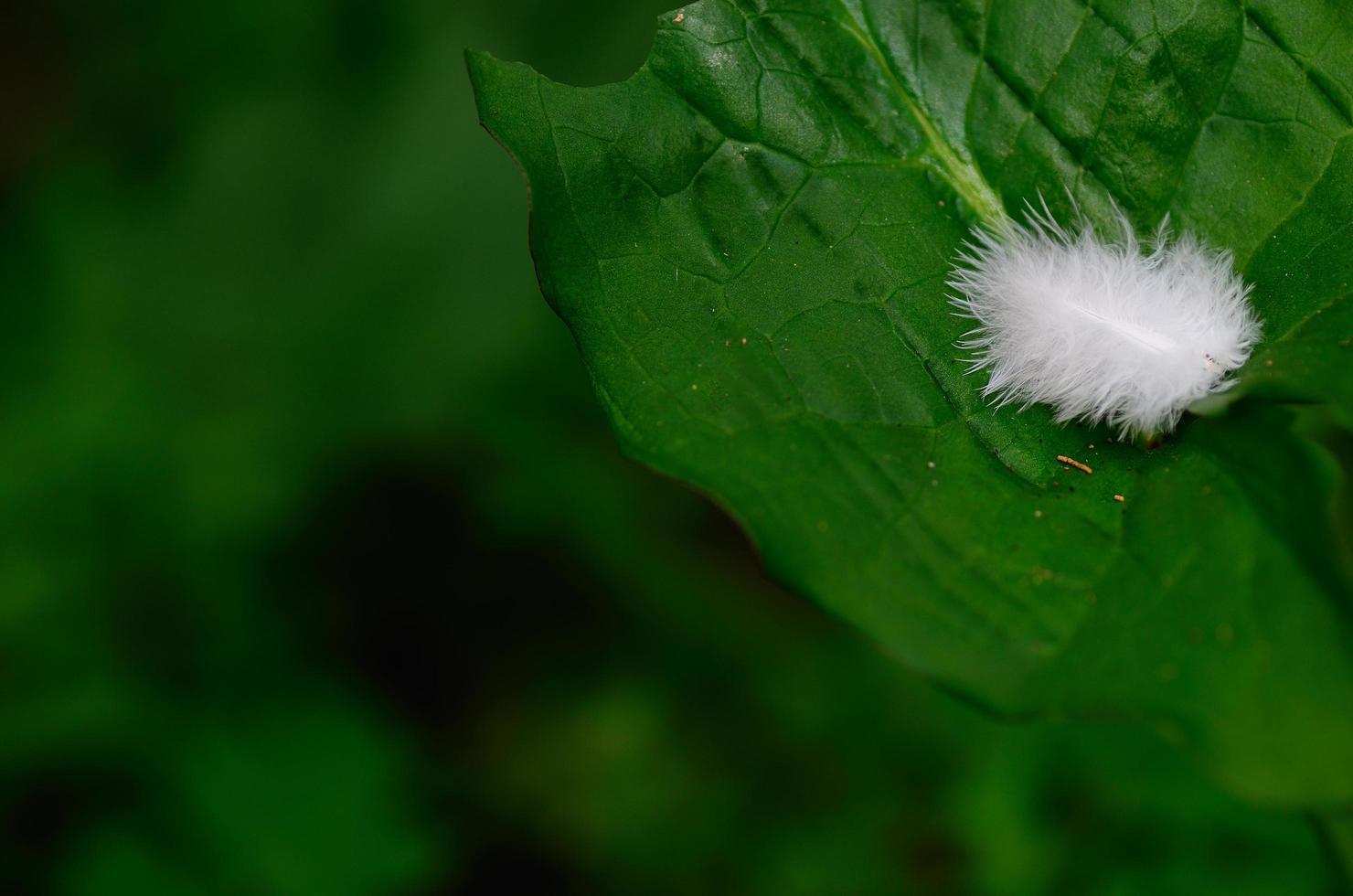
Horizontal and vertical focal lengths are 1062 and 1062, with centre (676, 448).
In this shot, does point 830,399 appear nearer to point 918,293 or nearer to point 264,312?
point 918,293

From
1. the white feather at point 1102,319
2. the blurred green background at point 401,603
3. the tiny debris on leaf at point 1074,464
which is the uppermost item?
the white feather at point 1102,319

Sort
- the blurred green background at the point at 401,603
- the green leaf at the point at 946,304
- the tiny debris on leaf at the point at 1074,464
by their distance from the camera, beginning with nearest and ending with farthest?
the green leaf at the point at 946,304, the tiny debris on leaf at the point at 1074,464, the blurred green background at the point at 401,603

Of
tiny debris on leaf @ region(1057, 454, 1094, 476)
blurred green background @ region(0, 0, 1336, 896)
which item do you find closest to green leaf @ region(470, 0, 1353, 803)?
tiny debris on leaf @ region(1057, 454, 1094, 476)

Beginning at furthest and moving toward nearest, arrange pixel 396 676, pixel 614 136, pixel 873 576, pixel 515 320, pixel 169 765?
pixel 515 320
pixel 396 676
pixel 169 765
pixel 614 136
pixel 873 576

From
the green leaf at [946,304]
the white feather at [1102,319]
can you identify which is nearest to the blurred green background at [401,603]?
the white feather at [1102,319]

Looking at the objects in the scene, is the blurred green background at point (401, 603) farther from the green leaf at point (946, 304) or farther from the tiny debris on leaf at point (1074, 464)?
the green leaf at point (946, 304)

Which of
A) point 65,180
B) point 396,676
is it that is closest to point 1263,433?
point 396,676

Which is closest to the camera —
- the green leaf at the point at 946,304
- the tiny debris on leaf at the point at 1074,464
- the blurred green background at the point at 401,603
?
the green leaf at the point at 946,304
